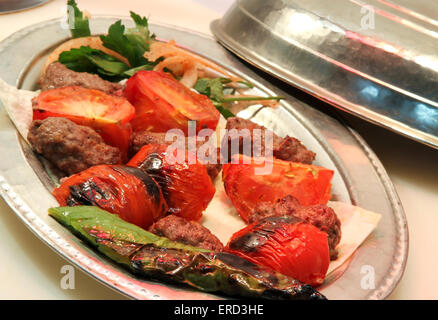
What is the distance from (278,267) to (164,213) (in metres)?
0.50

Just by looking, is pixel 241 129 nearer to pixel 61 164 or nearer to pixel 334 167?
pixel 334 167

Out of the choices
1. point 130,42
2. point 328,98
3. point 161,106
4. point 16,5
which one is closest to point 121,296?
point 161,106

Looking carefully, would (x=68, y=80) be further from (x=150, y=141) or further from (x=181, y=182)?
(x=181, y=182)

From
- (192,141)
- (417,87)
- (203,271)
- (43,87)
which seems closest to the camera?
(203,271)

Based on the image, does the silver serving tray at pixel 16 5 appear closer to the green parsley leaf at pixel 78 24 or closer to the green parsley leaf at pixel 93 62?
the green parsley leaf at pixel 78 24

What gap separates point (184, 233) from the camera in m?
1.81

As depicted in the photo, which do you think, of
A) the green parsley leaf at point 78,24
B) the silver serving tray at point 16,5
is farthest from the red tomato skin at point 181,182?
the silver serving tray at point 16,5

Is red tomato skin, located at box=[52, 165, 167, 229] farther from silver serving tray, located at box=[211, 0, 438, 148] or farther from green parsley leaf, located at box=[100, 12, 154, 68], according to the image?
silver serving tray, located at box=[211, 0, 438, 148]

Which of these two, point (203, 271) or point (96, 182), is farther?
point (96, 182)

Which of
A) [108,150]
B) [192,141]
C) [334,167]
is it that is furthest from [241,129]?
[108,150]

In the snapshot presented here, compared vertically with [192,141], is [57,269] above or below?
below

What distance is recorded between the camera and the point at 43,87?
2479mm

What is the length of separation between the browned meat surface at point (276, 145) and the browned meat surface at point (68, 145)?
630mm

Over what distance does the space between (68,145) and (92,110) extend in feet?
0.73
